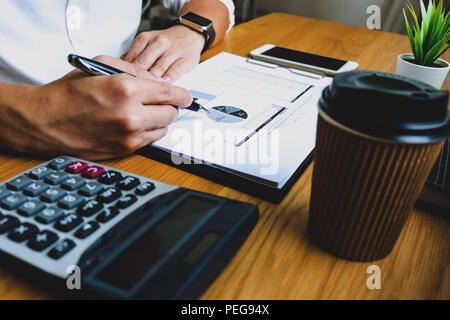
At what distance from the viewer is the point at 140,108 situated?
1.30ft

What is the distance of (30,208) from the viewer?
0.29 metres

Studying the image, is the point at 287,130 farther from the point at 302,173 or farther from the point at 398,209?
the point at 398,209

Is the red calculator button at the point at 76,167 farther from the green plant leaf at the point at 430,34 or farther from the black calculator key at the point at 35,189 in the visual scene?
the green plant leaf at the point at 430,34

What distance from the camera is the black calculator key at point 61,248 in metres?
0.25

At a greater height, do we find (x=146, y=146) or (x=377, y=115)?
(x=377, y=115)

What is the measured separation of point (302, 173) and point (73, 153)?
258mm

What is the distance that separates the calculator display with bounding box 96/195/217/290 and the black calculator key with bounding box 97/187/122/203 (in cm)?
5

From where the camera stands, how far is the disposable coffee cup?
22 centimetres

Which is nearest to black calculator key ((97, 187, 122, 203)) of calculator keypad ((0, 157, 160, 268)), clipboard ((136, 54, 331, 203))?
calculator keypad ((0, 157, 160, 268))

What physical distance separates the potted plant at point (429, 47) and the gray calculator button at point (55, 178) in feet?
1.70

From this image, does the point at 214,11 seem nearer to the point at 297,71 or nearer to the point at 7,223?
the point at 297,71

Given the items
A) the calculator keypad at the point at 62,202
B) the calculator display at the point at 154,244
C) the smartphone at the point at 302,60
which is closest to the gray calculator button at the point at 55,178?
the calculator keypad at the point at 62,202

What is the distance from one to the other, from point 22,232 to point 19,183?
0.07 m

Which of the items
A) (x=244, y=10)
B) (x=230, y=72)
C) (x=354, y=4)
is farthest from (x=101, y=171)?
(x=244, y=10)
